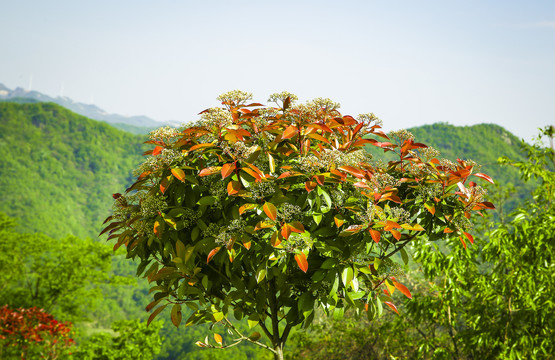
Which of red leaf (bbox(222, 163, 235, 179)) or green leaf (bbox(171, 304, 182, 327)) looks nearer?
red leaf (bbox(222, 163, 235, 179))

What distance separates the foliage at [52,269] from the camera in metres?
10.6

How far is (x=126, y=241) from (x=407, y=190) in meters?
1.06

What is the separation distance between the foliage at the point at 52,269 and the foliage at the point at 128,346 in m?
3.91

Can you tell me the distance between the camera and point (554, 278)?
2953 millimetres

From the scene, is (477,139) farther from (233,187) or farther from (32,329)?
(233,187)

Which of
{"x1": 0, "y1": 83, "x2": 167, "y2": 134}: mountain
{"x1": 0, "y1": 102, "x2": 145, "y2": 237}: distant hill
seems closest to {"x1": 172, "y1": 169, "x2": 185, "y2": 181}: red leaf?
{"x1": 0, "y1": 102, "x2": 145, "y2": 237}: distant hill

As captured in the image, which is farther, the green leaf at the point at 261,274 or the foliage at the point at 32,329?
the foliage at the point at 32,329

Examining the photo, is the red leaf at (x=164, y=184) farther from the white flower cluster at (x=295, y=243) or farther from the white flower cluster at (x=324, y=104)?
the white flower cluster at (x=324, y=104)

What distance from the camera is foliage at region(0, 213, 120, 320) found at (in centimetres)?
1059

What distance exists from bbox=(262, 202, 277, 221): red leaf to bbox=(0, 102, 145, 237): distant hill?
38.0 metres

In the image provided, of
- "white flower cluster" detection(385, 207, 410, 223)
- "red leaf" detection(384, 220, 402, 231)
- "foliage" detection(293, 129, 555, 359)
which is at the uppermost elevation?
"white flower cluster" detection(385, 207, 410, 223)

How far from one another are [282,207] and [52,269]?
11592 mm

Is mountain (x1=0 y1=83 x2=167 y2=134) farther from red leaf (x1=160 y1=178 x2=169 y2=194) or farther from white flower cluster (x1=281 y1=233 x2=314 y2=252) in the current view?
white flower cluster (x1=281 y1=233 x2=314 y2=252)

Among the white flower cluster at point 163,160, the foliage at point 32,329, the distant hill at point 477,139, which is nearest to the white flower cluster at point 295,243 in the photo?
the white flower cluster at point 163,160
